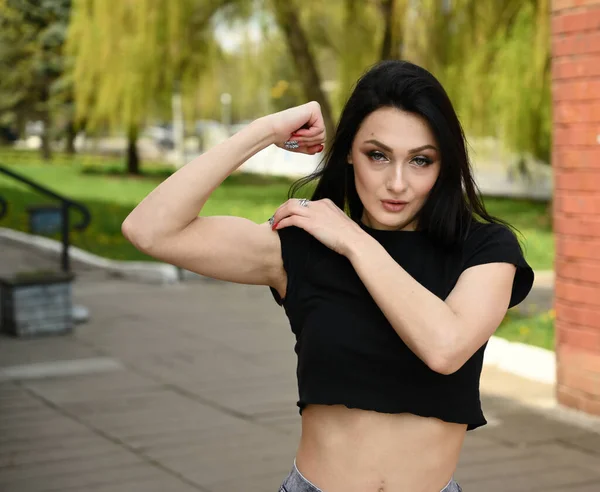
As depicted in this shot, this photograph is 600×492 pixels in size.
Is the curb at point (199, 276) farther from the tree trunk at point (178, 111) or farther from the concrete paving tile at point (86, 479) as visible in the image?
the tree trunk at point (178, 111)

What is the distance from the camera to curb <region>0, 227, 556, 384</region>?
7.21 m

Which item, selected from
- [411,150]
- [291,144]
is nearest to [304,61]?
[291,144]

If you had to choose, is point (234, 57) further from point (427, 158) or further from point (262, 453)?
point (427, 158)

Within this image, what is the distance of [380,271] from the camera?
206 cm

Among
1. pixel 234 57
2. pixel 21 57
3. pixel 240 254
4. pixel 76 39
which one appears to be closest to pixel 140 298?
pixel 240 254

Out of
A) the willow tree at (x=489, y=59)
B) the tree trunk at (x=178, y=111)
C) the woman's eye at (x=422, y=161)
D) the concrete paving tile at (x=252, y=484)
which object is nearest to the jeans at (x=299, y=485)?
the woman's eye at (x=422, y=161)

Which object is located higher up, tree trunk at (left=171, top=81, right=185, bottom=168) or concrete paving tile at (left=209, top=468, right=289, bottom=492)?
tree trunk at (left=171, top=81, right=185, bottom=168)

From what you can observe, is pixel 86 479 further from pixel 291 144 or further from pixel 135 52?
pixel 135 52

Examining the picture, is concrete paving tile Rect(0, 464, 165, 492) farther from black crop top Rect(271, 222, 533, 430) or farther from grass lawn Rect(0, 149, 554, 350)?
grass lawn Rect(0, 149, 554, 350)

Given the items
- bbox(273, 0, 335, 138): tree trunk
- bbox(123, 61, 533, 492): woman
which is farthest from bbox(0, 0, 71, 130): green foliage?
bbox(123, 61, 533, 492): woman

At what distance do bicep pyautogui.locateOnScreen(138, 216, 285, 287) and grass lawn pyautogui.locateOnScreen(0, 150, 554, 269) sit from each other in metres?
7.43

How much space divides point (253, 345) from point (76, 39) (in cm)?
1260

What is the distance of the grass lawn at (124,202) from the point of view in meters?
15.8

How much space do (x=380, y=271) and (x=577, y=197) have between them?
4.33 meters
